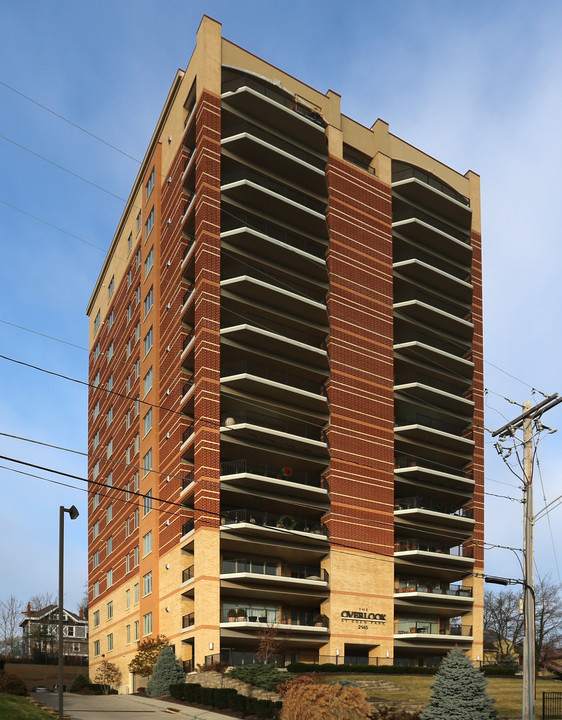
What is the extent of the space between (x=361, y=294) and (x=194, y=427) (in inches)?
768

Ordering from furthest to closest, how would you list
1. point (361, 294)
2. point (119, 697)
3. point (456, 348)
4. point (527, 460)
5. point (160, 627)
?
point (456, 348) < point (361, 294) < point (160, 627) < point (119, 697) < point (527, 460)

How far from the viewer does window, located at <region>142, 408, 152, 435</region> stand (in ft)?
228

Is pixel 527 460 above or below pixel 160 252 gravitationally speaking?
below

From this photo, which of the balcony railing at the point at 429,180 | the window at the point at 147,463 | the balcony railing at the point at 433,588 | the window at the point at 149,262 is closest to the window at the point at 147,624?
the window at the point at 147,463

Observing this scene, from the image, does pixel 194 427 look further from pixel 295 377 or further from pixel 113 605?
pixel 113 605

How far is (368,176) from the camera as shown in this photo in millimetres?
71375

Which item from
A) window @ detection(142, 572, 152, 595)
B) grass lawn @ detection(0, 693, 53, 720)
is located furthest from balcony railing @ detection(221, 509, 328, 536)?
grass lawn @ detection(0, 693, 53, 720)

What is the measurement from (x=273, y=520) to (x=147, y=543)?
1340 centimetres

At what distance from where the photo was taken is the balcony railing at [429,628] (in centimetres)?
6656

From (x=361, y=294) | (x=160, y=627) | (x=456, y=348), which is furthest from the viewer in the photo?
(x=456, y=348)

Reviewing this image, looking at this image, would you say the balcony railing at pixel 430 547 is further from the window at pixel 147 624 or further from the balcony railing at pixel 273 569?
the window at pixel 147 624

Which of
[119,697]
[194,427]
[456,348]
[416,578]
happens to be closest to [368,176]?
[456,348]

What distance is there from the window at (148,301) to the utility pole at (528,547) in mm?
41478

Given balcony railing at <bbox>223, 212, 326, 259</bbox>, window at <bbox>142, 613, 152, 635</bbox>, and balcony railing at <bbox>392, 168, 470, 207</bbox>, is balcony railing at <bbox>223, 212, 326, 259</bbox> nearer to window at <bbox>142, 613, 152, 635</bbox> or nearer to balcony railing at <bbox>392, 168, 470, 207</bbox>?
balcony railing at <bbox>392, 168, 470, 207</bbox>
